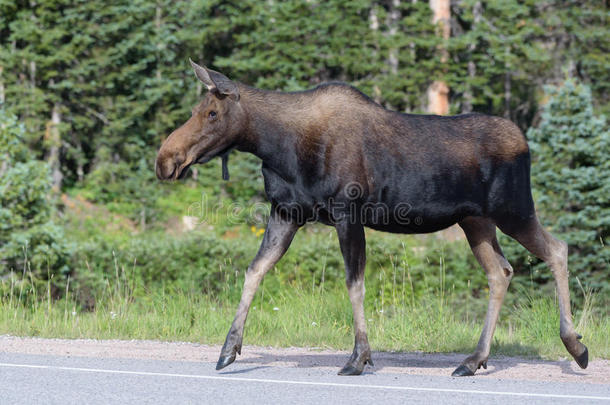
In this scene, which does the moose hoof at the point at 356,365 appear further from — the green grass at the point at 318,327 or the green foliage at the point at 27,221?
the green foliage at the point at 27,221

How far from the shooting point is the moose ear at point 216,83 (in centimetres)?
642

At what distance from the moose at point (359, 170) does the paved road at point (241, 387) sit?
32 centimetres

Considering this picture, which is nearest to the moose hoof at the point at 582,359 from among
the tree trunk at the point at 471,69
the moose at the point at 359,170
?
the moose at the point at 359,170

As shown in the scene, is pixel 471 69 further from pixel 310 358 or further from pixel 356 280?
pixel 356 280

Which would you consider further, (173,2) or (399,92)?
(173,2)

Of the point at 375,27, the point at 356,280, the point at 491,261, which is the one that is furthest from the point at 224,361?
the point at 375,27

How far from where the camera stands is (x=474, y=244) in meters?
7.34

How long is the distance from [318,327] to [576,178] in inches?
250

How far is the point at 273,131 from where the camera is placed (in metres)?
6.70

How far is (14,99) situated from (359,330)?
18.3m

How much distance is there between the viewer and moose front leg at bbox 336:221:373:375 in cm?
641

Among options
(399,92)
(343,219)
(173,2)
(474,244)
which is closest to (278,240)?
(343,219)

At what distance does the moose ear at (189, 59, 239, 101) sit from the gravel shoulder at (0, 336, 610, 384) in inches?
87.9

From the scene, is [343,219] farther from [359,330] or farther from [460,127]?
[460,127]
